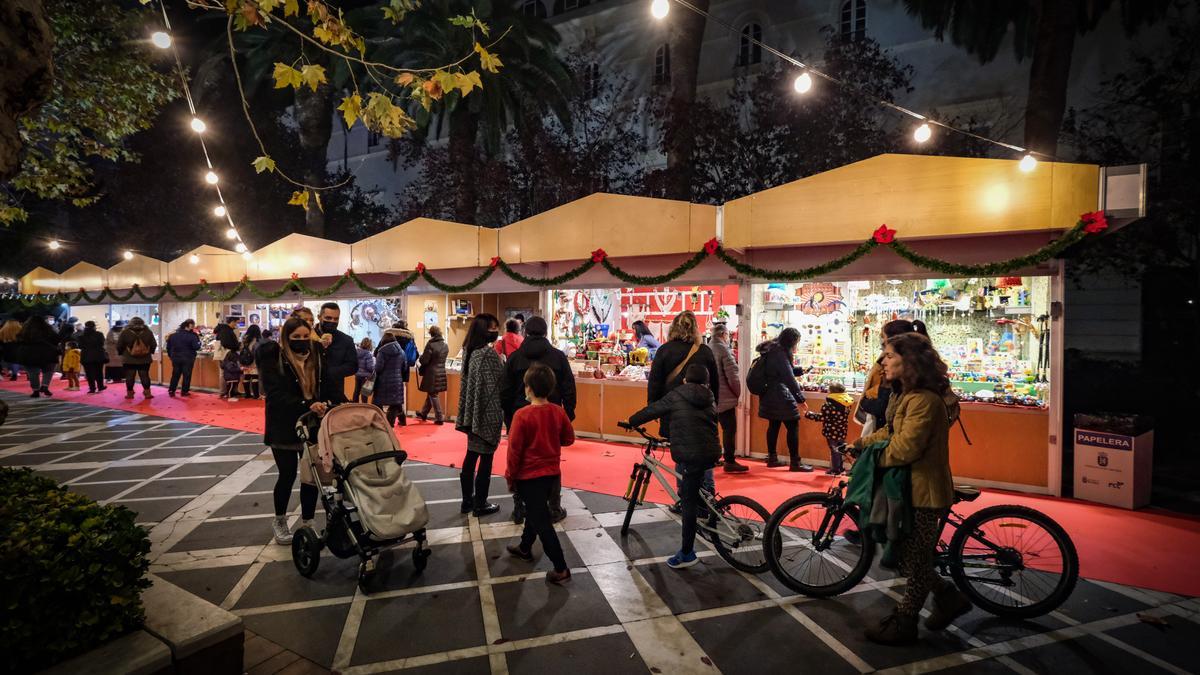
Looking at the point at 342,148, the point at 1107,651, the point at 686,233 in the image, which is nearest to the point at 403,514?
the point at 1107,651

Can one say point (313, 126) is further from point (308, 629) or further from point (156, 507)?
point (308, 629)

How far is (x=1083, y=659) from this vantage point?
3.13 m

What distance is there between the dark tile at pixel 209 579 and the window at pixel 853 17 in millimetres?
25148

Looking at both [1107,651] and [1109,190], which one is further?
[1109,190]

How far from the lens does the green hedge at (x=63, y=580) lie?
7.18ft

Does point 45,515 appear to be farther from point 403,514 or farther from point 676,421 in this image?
point 676,421

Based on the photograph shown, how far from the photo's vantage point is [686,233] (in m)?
7.86

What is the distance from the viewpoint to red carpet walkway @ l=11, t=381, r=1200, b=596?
4309mm

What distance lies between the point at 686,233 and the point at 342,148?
37.4m

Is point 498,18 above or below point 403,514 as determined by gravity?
above

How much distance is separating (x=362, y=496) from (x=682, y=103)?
596 inches

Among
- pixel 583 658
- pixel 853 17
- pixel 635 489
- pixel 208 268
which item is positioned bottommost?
pixel 583 658

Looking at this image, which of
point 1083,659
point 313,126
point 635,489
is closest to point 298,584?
point 635,489

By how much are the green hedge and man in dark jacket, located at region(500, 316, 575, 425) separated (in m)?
2.84
